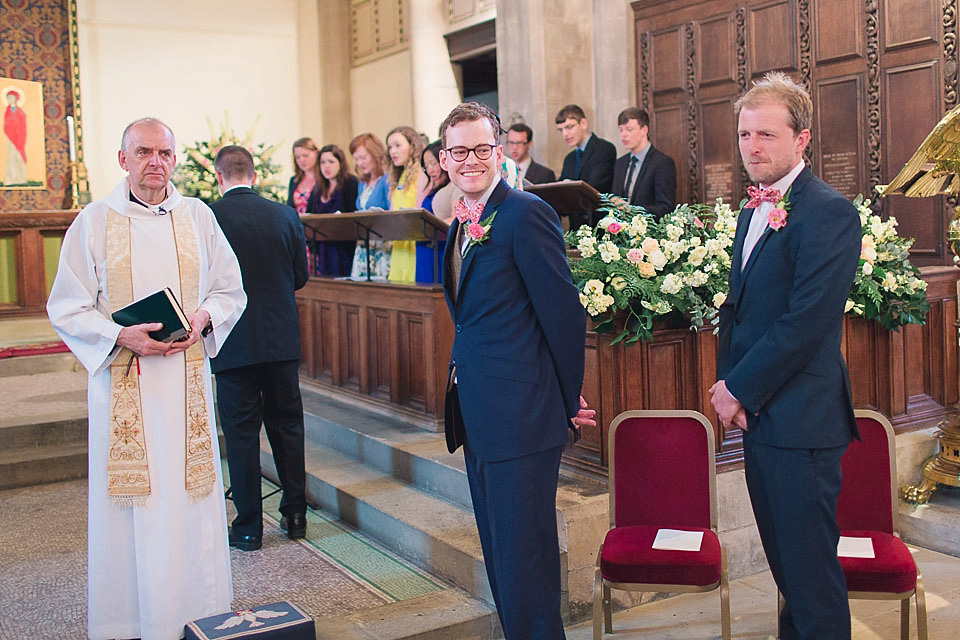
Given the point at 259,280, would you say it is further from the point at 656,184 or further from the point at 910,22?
the point at 910,22

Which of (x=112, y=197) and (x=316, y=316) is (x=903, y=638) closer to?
(x=112, y=197)

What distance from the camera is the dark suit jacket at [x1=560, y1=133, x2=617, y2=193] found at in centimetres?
690

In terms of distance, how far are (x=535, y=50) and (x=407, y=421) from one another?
161 inches

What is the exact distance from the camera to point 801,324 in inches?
93.9

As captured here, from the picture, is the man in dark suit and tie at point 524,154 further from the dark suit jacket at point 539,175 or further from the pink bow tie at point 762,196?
the pink bow tie at point 762,196

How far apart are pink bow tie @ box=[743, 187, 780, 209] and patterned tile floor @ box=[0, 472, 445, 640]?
1.94 m

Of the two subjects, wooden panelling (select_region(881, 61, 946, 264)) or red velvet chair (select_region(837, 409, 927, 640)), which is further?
wooden panelling (select_region(881, 61, 946, 264))

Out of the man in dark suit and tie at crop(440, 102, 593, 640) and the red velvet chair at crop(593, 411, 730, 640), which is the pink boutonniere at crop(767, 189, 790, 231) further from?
the red velvet chair at crop(593, 411, 730, 640)

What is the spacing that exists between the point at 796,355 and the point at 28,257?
8.57 meters

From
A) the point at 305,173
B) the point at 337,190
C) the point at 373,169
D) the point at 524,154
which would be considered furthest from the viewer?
the point at 305,173

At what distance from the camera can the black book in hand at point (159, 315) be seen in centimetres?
301

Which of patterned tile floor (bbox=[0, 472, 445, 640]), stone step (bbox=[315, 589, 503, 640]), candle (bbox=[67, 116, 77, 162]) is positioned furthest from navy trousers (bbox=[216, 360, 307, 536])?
candle (bbox=[67, 116, 77, 162])

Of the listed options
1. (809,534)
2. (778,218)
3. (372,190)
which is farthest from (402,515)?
(372,190)

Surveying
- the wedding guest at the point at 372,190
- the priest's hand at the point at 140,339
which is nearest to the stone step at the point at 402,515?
the priest's hand at the point at 140,339
